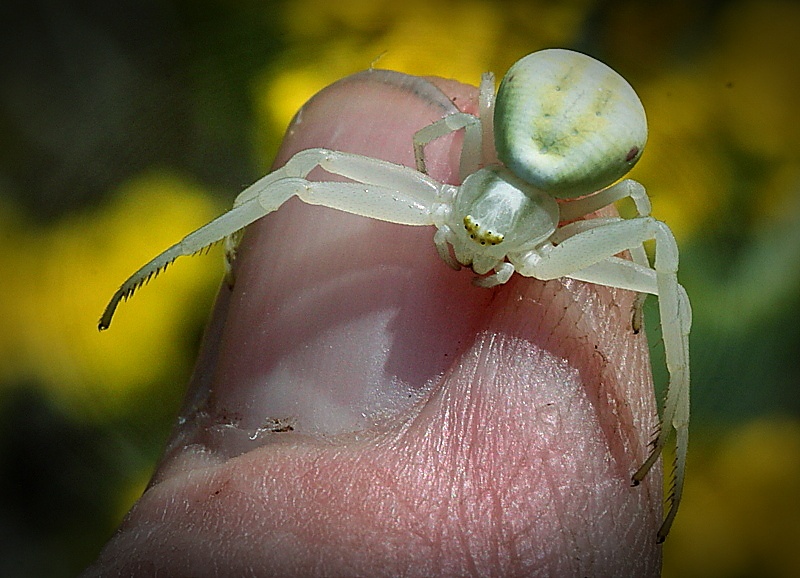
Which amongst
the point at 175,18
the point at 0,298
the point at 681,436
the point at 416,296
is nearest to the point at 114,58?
the point at 175,18

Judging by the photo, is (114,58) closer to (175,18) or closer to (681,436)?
(175,18)

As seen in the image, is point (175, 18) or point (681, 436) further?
point (175, 18)

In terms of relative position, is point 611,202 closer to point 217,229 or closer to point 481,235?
point 481,235

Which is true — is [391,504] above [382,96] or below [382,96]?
below

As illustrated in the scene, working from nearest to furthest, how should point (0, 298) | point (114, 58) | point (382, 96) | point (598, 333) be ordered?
point (598, 333) < point (382, 96) < point (0, 298) < point (114, 58)

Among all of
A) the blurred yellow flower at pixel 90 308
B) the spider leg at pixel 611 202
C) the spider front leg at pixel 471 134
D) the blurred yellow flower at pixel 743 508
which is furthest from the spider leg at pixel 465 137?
the blurred yellow flower at pixel 743 508

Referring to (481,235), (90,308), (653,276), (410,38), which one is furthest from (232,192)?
(653,276)

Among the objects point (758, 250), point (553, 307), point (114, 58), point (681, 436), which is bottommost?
point (758, 250)
